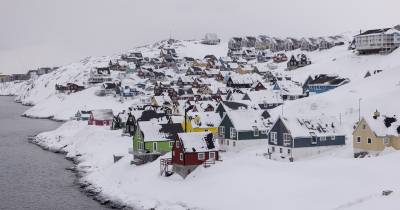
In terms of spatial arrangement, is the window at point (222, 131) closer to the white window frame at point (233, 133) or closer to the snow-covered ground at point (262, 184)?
the white window frame at point (233, 133)

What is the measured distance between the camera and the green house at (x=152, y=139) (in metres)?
63.6

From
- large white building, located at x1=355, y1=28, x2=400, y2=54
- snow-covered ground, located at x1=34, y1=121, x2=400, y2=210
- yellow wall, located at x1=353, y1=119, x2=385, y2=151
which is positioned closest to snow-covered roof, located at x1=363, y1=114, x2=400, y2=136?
yellow wall, located at x1=353, y1=119, x2=385, y2=151

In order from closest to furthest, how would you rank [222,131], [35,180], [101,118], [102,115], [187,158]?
[187,158], [35,180], [222,131], [101,118], [102,115]

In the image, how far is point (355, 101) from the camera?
264 ft

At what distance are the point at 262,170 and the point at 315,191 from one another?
7911 mm

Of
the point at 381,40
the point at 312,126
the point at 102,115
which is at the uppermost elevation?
the point at 381,40

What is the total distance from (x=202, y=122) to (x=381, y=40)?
81834mm

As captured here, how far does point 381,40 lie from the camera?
138 m

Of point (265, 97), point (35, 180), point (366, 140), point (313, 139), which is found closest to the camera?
point (366, 140)

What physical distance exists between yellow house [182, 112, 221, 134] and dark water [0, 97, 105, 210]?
56.3ft

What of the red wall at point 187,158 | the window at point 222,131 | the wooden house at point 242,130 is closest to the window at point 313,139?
the wooden house at point 242,130

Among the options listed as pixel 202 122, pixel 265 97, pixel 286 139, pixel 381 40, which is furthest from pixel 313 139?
pixel 381 40

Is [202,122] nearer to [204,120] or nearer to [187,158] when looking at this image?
[204,120]

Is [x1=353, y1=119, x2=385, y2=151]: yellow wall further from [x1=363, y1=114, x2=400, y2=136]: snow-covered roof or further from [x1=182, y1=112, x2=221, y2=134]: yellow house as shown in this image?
A: [x1=182, y1=112, x2=221, y2=134]: yellow house
